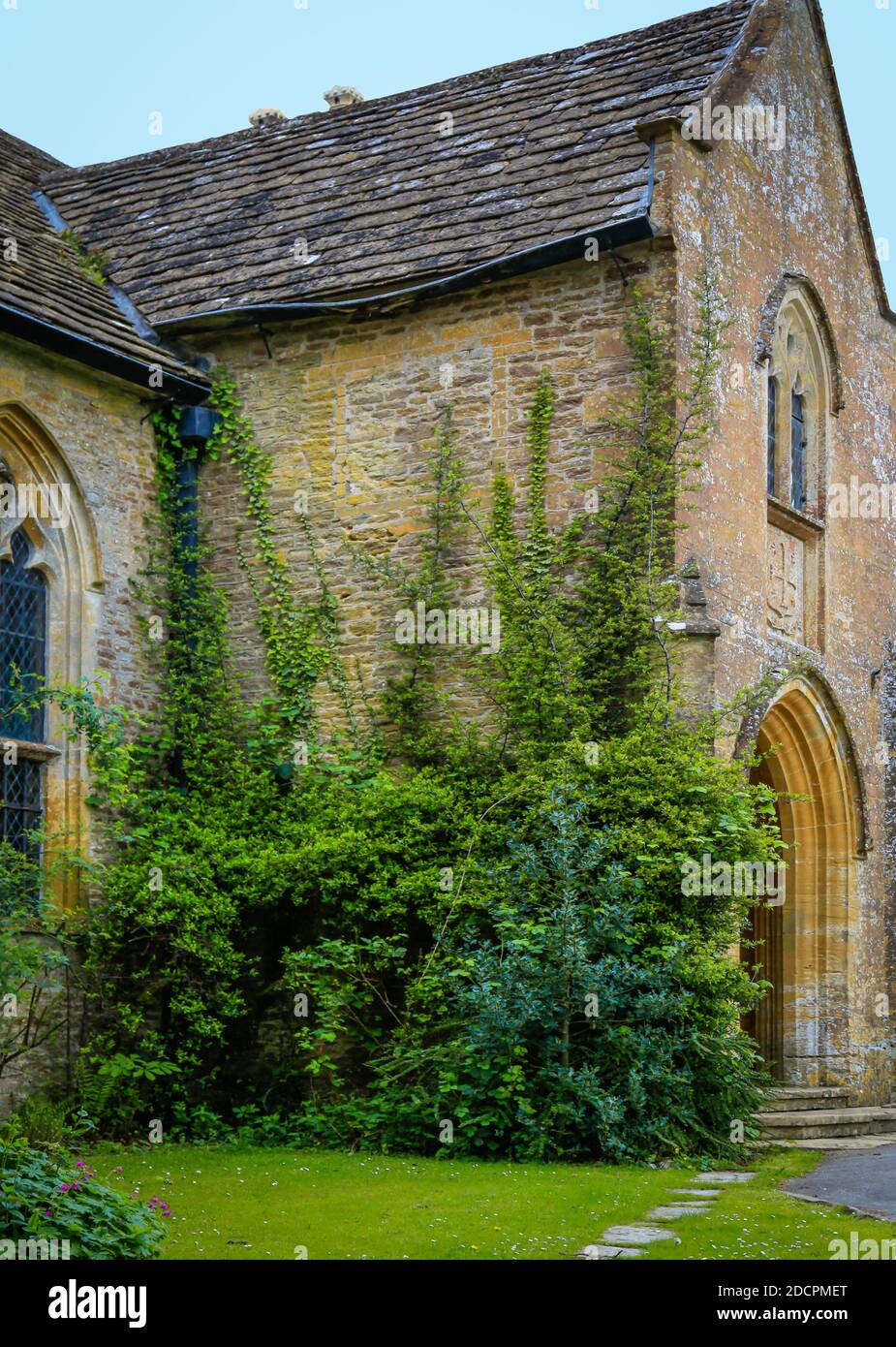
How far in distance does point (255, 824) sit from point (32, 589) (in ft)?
8.36

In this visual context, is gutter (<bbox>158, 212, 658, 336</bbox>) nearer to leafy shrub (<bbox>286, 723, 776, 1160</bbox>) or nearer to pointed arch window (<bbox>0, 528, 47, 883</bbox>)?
pointed arch window (<bbox>0, 528, 47, 883</bbox>)

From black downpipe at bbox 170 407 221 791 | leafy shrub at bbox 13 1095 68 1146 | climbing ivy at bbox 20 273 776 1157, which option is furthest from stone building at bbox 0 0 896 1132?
leafy shrub at bbox 13 1095 68 1146

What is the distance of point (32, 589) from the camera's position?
42.7 feet

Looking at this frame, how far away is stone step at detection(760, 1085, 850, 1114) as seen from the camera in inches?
550

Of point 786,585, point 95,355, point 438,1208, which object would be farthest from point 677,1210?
point 95,355

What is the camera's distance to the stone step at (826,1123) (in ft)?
42.1

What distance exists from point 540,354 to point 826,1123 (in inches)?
261

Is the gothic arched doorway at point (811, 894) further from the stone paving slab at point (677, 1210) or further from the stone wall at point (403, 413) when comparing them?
the stone paving slab at point (677, 1210)

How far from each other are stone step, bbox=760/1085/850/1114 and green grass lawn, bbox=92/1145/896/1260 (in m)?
3.08

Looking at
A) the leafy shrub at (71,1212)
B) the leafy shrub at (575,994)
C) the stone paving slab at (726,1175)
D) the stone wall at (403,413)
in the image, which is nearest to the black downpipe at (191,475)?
the stone wall at (403,413)

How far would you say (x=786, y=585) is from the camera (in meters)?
15.1

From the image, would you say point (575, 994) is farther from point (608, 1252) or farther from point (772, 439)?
point (772, 439)

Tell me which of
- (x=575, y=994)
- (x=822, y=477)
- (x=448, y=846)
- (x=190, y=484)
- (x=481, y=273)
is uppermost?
(x=481, y=273)

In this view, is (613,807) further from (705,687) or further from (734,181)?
(734,181)
